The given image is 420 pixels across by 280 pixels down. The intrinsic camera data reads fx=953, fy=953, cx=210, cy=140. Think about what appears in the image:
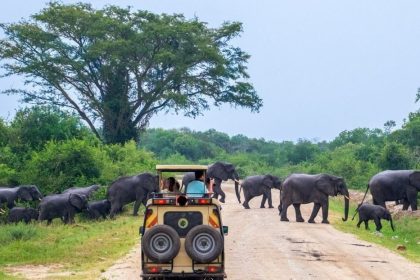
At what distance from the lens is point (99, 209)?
35188mm

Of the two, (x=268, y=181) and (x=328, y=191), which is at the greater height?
(x=268, y=181)

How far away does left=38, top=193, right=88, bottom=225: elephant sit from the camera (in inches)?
1294

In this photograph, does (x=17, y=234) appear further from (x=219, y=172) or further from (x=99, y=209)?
(x=219, y=172)

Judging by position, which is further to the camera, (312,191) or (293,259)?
(312,191)

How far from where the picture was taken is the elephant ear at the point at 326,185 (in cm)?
3212

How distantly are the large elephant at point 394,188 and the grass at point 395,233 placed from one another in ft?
4.39

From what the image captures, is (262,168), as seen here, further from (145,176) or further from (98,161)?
(145,176)

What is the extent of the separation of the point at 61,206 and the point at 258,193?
9159 millimetres

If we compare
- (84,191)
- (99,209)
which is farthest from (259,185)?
(84,191)

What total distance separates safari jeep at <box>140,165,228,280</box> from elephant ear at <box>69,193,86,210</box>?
17.1m

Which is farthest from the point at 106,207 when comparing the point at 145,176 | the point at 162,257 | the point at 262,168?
the point at 262,168

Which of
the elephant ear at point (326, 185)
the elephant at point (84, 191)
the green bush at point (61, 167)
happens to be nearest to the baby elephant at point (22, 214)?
the elephant at point (84, 191)

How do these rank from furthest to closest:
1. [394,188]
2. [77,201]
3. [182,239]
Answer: [394,188], [77,201], [182,239]

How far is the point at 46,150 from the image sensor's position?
4097 cm
